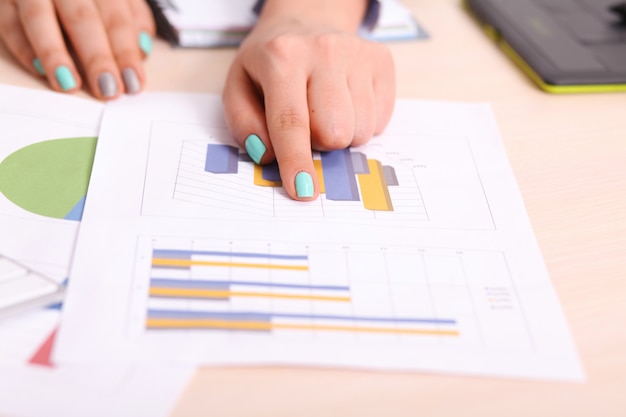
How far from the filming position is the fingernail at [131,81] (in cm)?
65

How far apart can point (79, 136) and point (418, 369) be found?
0.37 meters

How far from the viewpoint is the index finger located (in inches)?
20.8

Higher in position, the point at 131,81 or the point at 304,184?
the point at 131,81

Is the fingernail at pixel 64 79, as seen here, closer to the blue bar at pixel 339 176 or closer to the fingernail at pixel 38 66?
the fingernail at pixel 38 66

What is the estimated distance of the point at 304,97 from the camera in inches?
22.8

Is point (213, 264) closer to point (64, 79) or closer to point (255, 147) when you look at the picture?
point (255, 147)

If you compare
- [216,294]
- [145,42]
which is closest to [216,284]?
[216,294]

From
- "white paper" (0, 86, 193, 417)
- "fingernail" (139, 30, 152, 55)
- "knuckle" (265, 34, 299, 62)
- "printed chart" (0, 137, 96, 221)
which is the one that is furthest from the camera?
"fingernail" (139, 30, 152, 55)

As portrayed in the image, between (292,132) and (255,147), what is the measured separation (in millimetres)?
39

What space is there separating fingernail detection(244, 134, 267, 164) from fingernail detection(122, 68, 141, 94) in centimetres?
15

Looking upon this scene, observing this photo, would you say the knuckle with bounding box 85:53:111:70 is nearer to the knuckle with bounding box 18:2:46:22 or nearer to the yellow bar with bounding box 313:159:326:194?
the knuckle with bounding box 18:2:46:22

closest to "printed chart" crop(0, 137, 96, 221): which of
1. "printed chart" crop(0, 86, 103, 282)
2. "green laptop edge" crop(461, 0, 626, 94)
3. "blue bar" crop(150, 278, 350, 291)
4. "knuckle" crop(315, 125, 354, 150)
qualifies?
"printed chart" crop(0, 86, 103, 282)

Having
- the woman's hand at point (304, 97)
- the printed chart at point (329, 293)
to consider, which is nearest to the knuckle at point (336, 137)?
the woman's hand at point (304, 97)

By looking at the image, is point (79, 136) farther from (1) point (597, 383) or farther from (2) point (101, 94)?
(1) point (597, 383)
